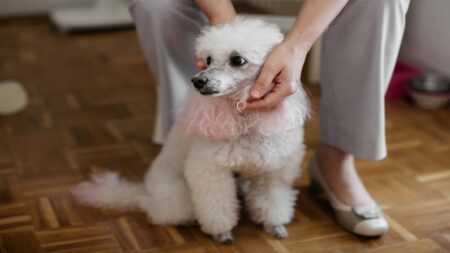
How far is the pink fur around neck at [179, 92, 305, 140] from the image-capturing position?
3.42 feet

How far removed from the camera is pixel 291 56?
3.35 ft

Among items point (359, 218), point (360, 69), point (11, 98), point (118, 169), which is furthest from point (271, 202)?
point (11, 98)

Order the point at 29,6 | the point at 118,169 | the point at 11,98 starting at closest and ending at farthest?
the point at 118,169, the point at 11,98, the point at 29,6

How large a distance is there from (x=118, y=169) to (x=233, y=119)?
18.5 inches

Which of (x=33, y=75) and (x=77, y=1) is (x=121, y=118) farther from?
(x=77, y=1)

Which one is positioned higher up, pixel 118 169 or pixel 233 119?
pixel 233 119

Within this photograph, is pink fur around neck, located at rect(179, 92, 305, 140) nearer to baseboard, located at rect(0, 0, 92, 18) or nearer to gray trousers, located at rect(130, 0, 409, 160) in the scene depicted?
gray trousers, located at rect(130, 0, 409, 160)

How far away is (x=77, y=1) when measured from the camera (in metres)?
2.69

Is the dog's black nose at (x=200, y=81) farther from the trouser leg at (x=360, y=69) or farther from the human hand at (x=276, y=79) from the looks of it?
the trouser leg at (x=360, y=69)

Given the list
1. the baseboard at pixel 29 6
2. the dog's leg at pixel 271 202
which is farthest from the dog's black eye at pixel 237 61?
the baseboard at pixel 29 6

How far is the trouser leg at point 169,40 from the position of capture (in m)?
1.21

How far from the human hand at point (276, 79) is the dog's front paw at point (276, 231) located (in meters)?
0.26

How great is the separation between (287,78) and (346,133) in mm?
212

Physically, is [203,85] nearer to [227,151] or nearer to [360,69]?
[227,151]
